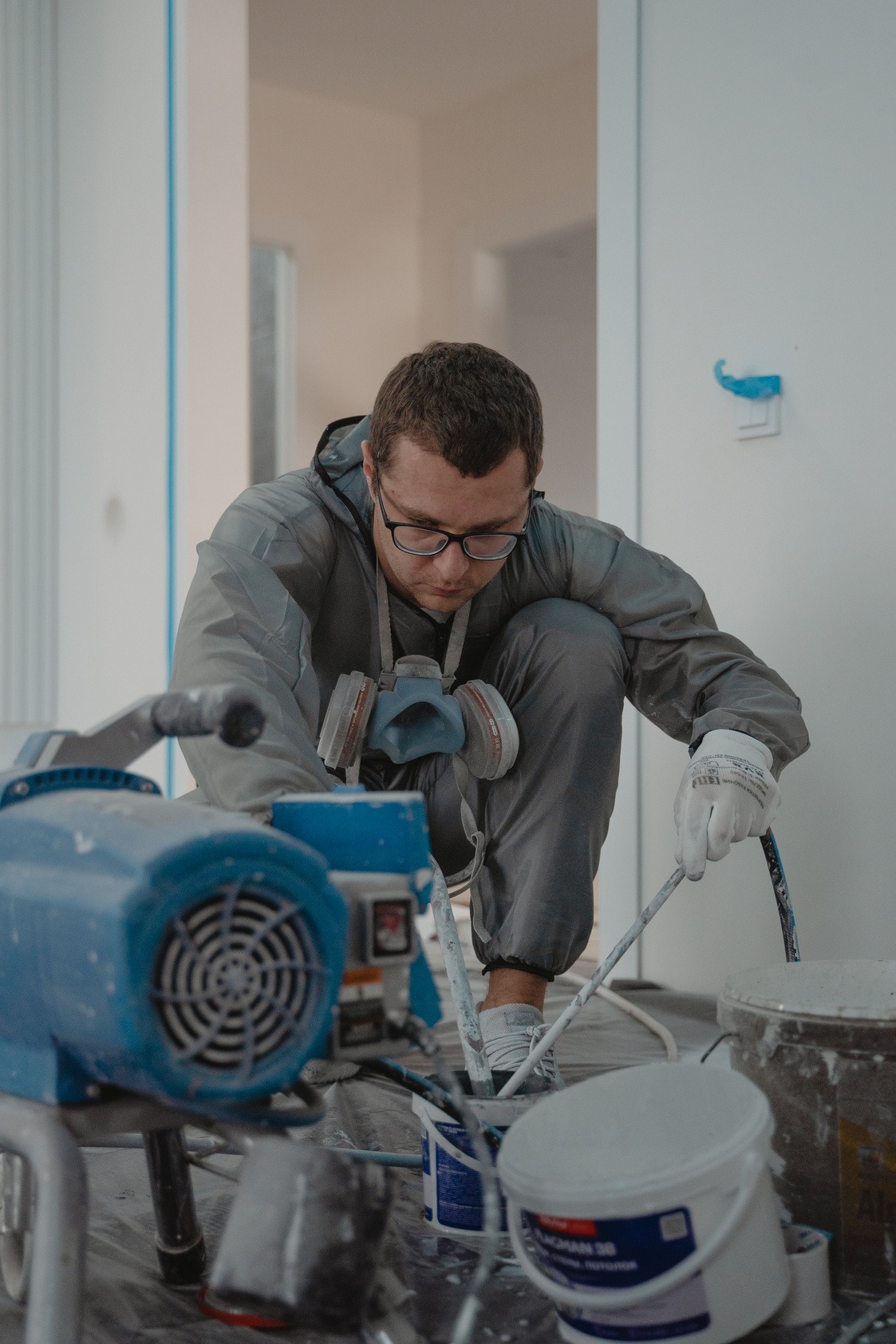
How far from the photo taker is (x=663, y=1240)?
0.77 metres

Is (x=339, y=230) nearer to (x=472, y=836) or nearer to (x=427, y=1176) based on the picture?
(x=472, y=836)

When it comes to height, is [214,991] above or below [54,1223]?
above

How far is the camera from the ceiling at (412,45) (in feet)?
12.0

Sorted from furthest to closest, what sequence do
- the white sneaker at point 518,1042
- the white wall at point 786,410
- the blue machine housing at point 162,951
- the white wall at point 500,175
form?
the white wall at point 500,175 → the white wall at point 786,410 → the white sneaker at point 518,1042 → the blue machine housing at point 162,951

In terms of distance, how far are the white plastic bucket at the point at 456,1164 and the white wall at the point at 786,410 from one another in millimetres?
810

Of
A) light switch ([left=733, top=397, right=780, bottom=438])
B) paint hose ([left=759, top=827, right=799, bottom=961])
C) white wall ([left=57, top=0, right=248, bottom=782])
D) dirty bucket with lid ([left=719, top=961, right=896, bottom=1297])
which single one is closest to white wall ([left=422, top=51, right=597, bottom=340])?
white wall ([left=57, top=0, right=248, bottom=782])

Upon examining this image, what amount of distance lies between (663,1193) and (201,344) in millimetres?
2356

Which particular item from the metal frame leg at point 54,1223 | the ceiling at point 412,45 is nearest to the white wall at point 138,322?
the ceiling at point 412,45

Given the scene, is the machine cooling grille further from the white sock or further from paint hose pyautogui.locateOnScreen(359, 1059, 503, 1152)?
the white sock

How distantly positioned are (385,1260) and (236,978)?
267 millimetres

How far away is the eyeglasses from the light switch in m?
0.60

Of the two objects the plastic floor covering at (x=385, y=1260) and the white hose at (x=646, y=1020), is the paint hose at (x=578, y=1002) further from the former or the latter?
the white hose at (x=646, y=1020)

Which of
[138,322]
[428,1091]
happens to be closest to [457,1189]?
[428,1091]

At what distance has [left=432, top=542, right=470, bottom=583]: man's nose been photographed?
4.24 ft
